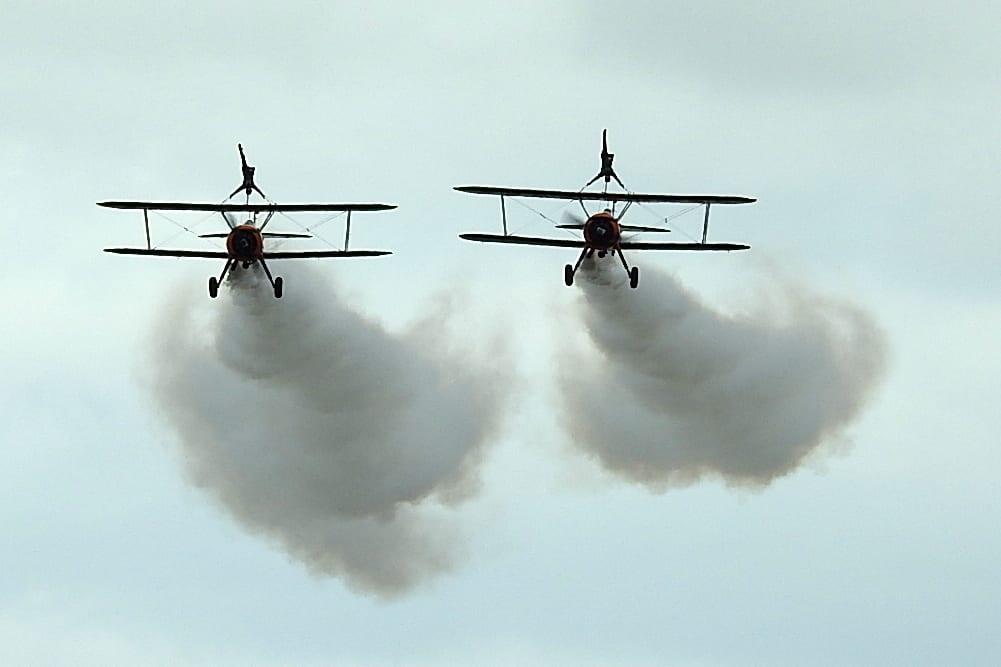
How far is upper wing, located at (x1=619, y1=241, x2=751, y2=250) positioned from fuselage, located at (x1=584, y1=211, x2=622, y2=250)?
368mm

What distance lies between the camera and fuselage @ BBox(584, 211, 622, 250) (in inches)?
4567

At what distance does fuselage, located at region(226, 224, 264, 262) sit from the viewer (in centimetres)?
11569

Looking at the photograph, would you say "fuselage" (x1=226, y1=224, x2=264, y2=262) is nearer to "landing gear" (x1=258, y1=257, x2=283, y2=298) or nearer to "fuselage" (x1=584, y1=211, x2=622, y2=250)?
"landing gear" (x1=258, y1=257, x2=283, y2=298)

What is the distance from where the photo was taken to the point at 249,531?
435 feet

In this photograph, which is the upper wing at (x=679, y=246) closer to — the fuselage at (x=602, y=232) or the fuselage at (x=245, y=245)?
the fuselage at (x=602, y=232)

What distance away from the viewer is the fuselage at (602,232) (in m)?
116

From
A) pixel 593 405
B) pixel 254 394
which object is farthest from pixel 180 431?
pixel 593 405

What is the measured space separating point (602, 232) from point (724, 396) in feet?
59.3

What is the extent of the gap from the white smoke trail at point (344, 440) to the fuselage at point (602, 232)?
16296mm

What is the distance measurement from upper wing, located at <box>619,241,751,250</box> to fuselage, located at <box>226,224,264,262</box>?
1133cm

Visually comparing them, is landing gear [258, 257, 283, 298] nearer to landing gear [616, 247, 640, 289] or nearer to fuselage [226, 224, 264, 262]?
fuselage [226, 224, 264, 262]

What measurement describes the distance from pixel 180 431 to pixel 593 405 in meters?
14.8

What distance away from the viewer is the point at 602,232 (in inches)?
4564

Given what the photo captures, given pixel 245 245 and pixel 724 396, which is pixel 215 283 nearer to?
pixel 245 245
